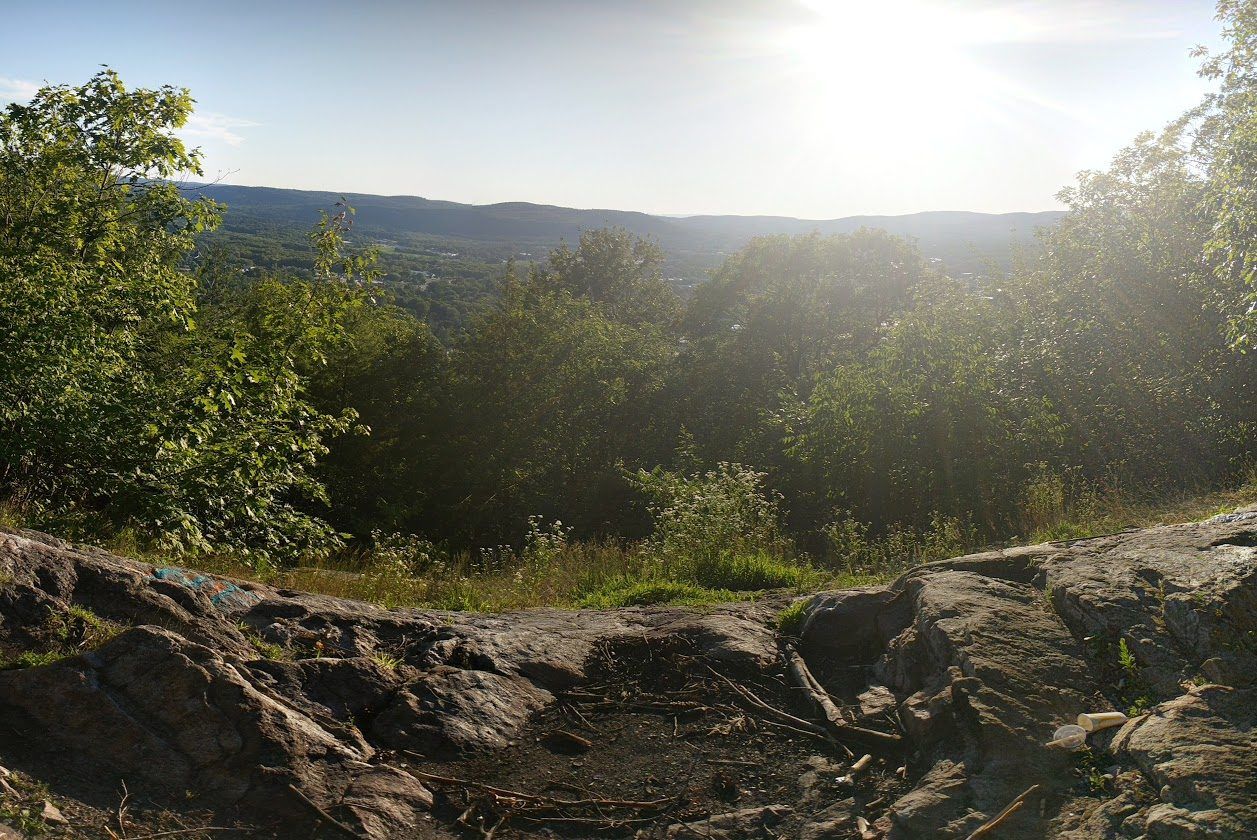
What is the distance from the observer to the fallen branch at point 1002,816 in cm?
300

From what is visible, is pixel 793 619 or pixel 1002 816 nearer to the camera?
pixel 1002 816

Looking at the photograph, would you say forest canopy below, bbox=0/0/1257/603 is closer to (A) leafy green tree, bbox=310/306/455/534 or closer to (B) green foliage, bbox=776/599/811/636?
(A) leafy green tree, bbox=310/306/455/534

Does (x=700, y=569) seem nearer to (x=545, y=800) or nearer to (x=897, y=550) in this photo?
(x=897, y=550)

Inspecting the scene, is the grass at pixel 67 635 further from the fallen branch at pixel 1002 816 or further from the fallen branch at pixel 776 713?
the fallen branch at pixel 1002 816

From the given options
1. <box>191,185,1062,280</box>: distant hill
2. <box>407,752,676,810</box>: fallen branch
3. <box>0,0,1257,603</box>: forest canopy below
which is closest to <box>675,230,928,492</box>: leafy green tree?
<box>0,0,1257,603</box>: forest canopy below

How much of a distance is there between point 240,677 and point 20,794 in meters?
0.92

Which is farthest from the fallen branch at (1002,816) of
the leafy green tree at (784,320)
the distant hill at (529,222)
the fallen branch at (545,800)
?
the distant hill at (529,222)

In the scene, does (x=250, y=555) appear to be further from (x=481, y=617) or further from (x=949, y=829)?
(x=949, y=829)

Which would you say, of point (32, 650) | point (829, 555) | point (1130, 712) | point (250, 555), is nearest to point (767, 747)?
point (1130, 712)

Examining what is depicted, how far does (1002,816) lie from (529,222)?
171729 mm

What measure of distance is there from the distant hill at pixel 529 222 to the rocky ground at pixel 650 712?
6961 centimetres

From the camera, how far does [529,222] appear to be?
168 meters

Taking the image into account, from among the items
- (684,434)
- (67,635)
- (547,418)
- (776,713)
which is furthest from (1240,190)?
(547,418)

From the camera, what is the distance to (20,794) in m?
3.05
